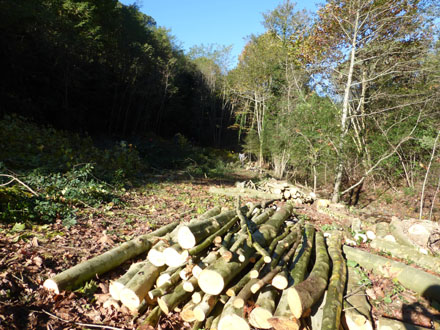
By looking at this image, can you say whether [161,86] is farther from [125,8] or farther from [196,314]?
[196,314]

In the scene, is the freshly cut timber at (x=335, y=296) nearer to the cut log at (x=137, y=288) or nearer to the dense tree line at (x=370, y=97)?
the cut log at (x=137, y=288)

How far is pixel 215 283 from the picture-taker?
252cm

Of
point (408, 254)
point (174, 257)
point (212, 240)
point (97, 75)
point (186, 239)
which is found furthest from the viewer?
point (97, 75)

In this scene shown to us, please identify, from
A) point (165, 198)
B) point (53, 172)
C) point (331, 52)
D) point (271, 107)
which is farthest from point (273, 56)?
point (53, 172)

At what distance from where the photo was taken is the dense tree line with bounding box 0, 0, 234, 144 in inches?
463

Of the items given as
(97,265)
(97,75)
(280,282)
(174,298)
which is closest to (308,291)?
(280,282)

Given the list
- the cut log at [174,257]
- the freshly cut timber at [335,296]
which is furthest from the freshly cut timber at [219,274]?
the freshly cut timber at [335,296]

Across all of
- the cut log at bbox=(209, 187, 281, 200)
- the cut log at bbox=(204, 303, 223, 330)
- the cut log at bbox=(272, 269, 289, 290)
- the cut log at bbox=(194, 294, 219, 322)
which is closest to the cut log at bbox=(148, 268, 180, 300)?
the cut log at bbox=(194, 294, 219, 322)

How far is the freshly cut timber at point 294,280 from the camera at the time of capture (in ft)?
7.18

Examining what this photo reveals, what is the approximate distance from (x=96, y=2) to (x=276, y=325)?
21.4 metres

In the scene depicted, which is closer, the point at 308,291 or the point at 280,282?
the point at 308,291

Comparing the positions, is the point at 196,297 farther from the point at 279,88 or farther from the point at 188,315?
the point at 279,88

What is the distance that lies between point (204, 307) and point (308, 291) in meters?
1.06

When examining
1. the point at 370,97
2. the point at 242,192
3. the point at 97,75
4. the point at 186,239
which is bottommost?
the point at 242,192
